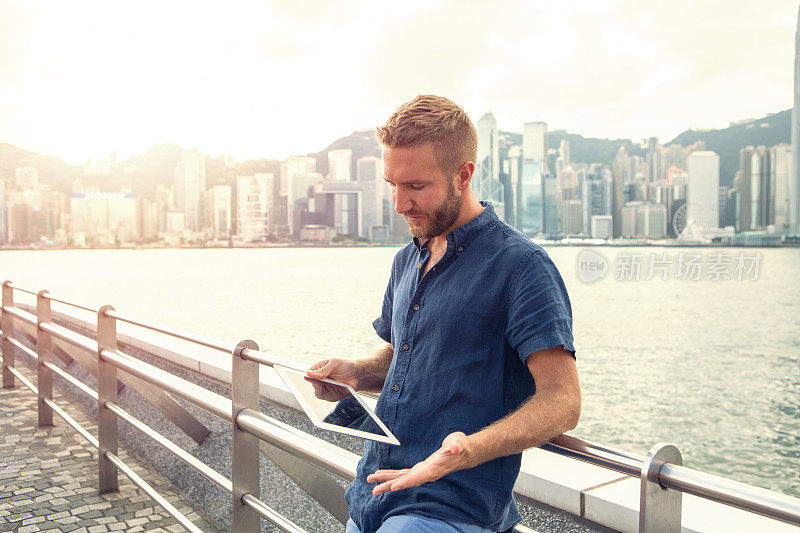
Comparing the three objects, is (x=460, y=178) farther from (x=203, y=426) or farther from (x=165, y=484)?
(x=165, y=484)

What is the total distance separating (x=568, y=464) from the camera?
9.98ft

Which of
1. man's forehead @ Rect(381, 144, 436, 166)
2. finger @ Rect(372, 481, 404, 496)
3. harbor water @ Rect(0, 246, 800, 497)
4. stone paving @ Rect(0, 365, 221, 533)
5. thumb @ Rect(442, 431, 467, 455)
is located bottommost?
harbor water @ Rect(0, 246, 800, 497)

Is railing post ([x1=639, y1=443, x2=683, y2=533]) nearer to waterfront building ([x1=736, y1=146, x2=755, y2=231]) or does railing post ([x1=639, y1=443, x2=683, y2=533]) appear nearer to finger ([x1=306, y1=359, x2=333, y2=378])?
finger ([x1=306, y1=359, x2=333, y2=378])

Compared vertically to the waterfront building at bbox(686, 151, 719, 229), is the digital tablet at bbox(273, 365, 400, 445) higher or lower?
lower

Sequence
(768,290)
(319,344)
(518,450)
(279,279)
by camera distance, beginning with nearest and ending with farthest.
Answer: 1. (518,450)
2. (319,344)
3. (768,290)
4. (279,279)

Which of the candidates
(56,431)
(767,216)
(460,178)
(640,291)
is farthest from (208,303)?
(767,216)

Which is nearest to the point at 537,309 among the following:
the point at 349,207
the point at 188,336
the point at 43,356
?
the point at 188,336

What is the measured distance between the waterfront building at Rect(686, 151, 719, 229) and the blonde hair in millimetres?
124133

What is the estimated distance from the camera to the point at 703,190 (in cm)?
11744

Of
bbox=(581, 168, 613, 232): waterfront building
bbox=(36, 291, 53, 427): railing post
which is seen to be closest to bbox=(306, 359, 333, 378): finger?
bbox=(36, 291, 53, 427): railing post

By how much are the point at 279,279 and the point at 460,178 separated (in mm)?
96198

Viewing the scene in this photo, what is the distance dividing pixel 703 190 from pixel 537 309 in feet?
414

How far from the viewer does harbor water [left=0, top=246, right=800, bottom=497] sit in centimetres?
2548

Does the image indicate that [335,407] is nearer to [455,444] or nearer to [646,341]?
[455,444]
